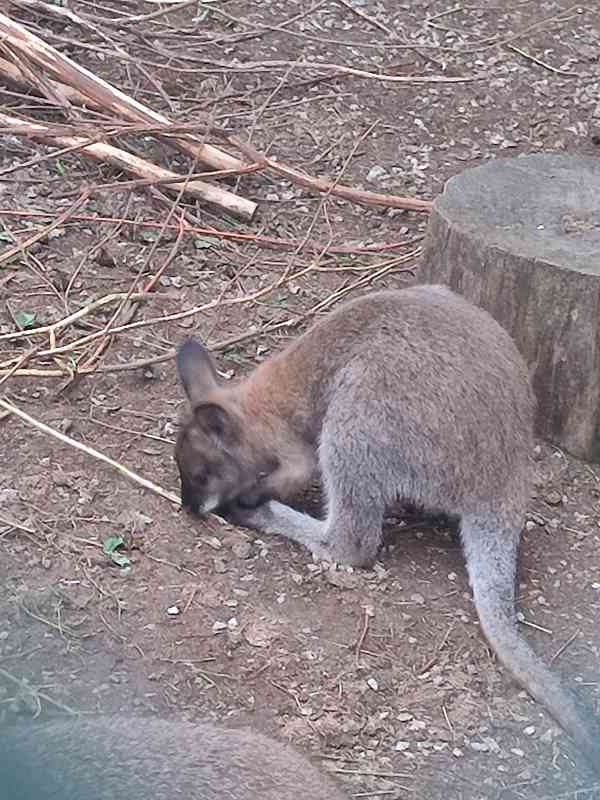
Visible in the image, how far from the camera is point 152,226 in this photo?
6.84 meters

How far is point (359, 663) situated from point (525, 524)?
1.05 m

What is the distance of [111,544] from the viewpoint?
4988mm

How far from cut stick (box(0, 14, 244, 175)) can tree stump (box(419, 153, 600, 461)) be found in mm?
1624

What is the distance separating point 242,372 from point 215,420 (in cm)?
84

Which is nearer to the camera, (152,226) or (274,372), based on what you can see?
(274,372)

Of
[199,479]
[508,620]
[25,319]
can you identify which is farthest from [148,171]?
[508,620]

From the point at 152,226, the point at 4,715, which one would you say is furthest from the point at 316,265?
the point at 4,715

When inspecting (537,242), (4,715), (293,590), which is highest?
(537,242)

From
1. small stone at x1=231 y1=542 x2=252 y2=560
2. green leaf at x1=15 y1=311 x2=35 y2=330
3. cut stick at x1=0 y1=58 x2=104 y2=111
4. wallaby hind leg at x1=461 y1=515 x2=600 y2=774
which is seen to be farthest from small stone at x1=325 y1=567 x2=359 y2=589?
cut stick at x1=0 y1=58 x2=104 y2=111

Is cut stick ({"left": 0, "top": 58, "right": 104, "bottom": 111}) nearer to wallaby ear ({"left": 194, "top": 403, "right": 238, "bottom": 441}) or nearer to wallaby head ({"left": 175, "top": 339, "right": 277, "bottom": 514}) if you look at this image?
wallaby head ({"left": 175, "top": 339, "right": 277, "bottom": 514})

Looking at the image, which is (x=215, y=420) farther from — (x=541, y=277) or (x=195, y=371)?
(x=541, y=277)

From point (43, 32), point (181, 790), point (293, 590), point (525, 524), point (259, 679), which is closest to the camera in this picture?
point (181, 790)

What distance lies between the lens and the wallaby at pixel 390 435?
4.97 m

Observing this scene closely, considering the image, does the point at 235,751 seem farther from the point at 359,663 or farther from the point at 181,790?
the point at 359,663
